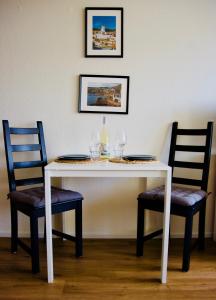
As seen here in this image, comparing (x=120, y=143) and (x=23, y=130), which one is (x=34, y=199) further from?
(x=120, y=143)

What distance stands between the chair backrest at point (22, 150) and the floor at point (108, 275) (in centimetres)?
61

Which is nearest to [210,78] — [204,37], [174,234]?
[204,37]

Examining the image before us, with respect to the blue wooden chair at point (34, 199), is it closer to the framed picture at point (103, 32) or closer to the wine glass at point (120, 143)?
the wine glass at point (120, 143)

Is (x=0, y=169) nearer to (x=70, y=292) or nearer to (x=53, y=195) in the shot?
(x=53, y=195)

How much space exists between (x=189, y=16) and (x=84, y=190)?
1.88 meters

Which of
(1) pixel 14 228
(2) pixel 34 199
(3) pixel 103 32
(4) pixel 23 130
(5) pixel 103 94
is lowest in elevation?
(1) pixel 14 228

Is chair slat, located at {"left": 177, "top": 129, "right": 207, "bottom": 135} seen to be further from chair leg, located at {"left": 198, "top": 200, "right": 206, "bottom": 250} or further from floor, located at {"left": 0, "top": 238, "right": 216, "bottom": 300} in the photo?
floor, located at {"left": 0, "top": 238, "right": 216, "bottom": 300}

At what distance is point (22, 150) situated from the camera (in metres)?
1.99

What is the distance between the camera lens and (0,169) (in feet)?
7.28

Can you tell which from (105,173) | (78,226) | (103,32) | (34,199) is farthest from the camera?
(103,32)

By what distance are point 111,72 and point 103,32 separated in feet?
1.18

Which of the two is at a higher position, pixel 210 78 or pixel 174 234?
pixel 210 78

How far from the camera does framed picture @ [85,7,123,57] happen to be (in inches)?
82.4

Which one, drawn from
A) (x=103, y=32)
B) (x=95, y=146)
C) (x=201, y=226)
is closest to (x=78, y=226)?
(x=95, y=146)
